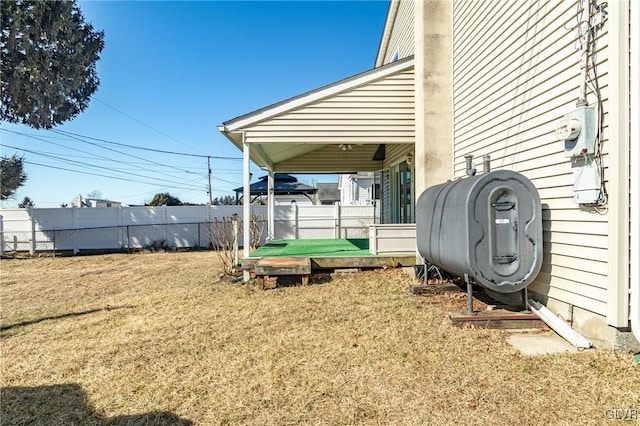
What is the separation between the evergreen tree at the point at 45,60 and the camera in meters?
11.8

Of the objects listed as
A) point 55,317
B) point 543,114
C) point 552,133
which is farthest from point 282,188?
point 552,133

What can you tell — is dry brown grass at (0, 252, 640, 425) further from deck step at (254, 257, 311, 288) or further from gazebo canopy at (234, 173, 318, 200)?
gazebo canopy at (234, 173, 318, 200)

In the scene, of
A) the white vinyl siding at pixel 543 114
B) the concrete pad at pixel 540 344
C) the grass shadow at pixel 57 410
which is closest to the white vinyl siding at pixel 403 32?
the white vinyl siding at pixel 543 114

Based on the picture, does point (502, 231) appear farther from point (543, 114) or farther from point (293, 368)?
point (293, 368)

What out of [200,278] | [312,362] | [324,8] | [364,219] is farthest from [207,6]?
[312,362]

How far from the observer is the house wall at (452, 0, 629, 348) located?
2.90 metres

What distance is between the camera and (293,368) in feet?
10.3

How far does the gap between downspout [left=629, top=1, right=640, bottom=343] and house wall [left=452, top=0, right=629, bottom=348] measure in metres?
0.05

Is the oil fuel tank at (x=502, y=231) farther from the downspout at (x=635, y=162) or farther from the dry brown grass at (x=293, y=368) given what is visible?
the downspout at (x=635, y=162)

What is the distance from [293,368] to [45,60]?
49.1ft

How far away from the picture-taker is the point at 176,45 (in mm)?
14023

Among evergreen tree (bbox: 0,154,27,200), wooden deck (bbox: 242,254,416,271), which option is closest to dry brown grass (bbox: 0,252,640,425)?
wooden deck (bbox: 242,254,416,271)

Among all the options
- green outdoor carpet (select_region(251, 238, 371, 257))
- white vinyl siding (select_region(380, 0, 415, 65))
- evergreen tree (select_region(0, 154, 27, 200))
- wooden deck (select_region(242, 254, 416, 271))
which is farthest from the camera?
evergreen tree (select_region(0, 154, 27, 200))

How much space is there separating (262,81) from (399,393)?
18130 millimetres
